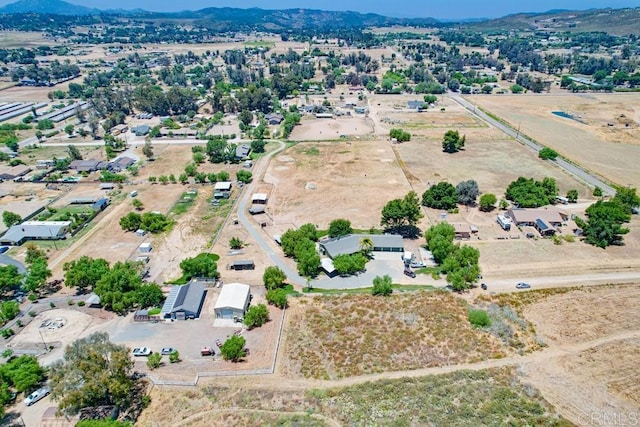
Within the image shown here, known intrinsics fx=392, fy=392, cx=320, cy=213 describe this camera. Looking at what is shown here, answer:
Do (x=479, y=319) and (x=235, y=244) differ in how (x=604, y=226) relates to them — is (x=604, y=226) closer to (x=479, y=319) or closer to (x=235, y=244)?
(x=479, y=319)

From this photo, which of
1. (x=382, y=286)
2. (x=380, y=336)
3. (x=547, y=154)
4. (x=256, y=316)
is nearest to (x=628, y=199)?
(x=547, y=154)

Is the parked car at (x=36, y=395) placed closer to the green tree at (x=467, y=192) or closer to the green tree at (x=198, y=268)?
the green tree at (x=198, y=268)

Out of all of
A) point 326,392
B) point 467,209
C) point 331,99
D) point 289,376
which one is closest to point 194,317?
point 289,376

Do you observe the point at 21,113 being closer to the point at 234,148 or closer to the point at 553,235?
the point at 234,148

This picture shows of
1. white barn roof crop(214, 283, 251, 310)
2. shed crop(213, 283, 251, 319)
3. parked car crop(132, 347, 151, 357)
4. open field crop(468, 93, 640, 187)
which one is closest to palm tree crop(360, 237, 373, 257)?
white barn roof crop(214, 283, 251, 310)

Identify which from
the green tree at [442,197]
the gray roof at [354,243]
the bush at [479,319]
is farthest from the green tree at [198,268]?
the green tree at [442,197]
